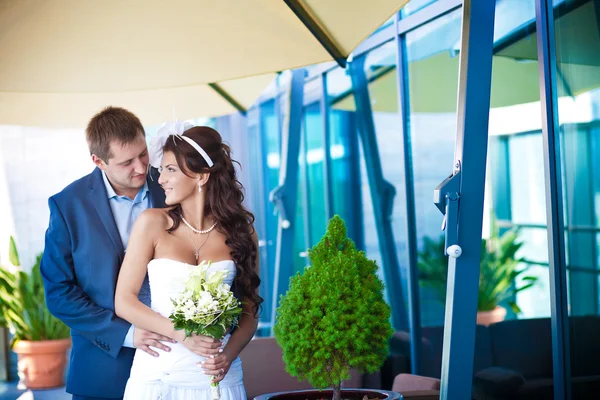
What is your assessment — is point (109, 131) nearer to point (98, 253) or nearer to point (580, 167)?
point (98, 253)

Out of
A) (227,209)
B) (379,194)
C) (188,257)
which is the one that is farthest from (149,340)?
(379,194)

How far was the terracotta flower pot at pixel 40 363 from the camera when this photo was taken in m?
8.30

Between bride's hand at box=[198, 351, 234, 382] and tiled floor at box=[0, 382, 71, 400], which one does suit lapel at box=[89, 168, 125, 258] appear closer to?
bride's hand at box=[198, 351, 234, 382]

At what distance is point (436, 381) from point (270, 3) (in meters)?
2.14

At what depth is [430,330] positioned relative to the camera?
5.14 m

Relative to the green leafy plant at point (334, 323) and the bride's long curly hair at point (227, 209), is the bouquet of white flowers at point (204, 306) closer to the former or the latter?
the green leafy plant at point (334, 323)

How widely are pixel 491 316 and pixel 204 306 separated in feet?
6.47

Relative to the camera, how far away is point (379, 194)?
237 inches

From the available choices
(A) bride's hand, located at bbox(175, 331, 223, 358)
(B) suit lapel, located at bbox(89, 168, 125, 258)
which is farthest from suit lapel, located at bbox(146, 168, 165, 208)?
(A) bride's hand, located at bbox(175, 331, 223, 358)

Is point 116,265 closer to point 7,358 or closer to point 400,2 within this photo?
point 400,2

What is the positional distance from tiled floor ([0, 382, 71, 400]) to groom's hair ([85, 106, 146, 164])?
16.8 feet

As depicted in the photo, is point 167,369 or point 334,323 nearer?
point 334,323

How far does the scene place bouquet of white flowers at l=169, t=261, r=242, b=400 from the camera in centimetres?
263

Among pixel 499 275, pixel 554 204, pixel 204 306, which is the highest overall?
pixel 554 204
